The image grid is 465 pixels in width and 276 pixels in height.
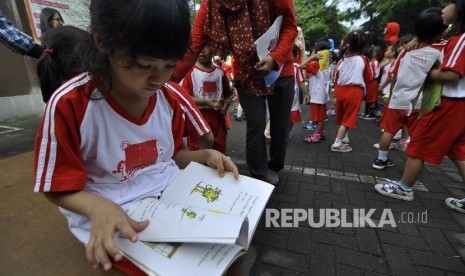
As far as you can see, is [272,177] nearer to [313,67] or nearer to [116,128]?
[116,128]

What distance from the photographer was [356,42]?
13.5 ft

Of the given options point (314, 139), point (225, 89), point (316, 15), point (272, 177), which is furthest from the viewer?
point (316, 15)

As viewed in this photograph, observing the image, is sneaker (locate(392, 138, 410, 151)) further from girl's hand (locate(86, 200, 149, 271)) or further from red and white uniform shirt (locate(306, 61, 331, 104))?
girl's hand (locate(86, 200, 149, 271))

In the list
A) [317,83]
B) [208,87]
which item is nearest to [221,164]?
[208,87]

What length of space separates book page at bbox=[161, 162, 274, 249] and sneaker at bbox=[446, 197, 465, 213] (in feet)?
6.69

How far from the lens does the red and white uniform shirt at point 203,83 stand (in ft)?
9.30

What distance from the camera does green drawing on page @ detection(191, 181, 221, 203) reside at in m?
1.12

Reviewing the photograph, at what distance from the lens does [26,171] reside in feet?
7.77

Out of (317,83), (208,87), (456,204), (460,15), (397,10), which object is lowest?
(456,204)

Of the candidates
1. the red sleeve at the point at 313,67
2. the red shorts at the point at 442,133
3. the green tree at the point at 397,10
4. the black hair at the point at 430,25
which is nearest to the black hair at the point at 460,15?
the black hair at the point at 430,25

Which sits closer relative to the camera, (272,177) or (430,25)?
(430,25)

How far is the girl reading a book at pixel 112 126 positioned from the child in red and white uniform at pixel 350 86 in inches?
129

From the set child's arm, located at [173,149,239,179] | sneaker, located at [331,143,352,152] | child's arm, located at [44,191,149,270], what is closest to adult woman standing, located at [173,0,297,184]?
child's arm, located at [173,149,239,179]

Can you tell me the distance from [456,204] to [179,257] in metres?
2.49
